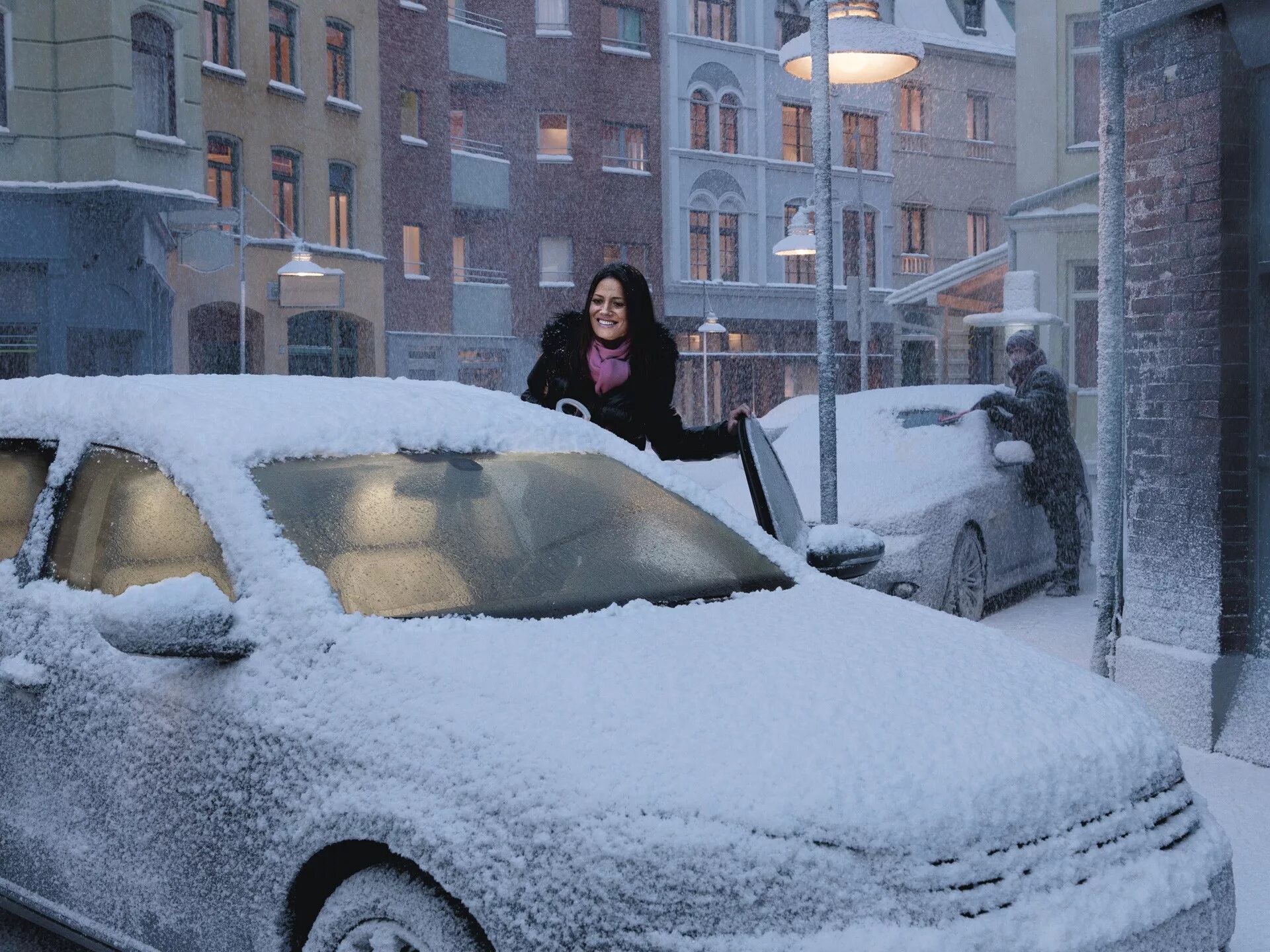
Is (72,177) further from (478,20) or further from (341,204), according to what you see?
(478,20)

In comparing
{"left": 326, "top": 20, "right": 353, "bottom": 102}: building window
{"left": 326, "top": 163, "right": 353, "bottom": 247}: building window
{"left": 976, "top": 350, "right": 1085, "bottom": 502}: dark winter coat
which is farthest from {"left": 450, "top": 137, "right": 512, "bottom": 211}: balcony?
{"left": 976, "top": 350, "right": 1085, "bottom": 502}: dark winter coat

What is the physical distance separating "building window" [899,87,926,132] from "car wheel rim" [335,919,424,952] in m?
51.6

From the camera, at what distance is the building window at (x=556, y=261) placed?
43.5m

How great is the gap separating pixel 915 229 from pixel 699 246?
9.48 meters

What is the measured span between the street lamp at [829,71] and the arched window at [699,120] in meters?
37.9

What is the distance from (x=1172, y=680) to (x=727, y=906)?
458 cm

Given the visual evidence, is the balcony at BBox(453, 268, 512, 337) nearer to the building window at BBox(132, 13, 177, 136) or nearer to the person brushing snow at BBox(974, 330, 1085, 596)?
the building window at BBox(132, 13, 177, 136)

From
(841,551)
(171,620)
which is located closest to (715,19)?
(841,551)

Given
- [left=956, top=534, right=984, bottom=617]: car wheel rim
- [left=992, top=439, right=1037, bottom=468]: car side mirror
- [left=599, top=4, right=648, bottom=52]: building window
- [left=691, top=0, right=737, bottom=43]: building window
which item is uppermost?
[left=691, top=0, right=737, bottom=43]: building window

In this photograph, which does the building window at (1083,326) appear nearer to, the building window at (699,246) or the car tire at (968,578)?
the car tire at (968,578)

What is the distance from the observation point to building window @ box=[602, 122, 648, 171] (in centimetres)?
4512

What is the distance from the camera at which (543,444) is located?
4.19 m

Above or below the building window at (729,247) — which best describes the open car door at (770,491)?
below

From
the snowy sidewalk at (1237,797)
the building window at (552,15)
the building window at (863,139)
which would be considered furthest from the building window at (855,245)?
the snowy sidewalk at (1237,797)
